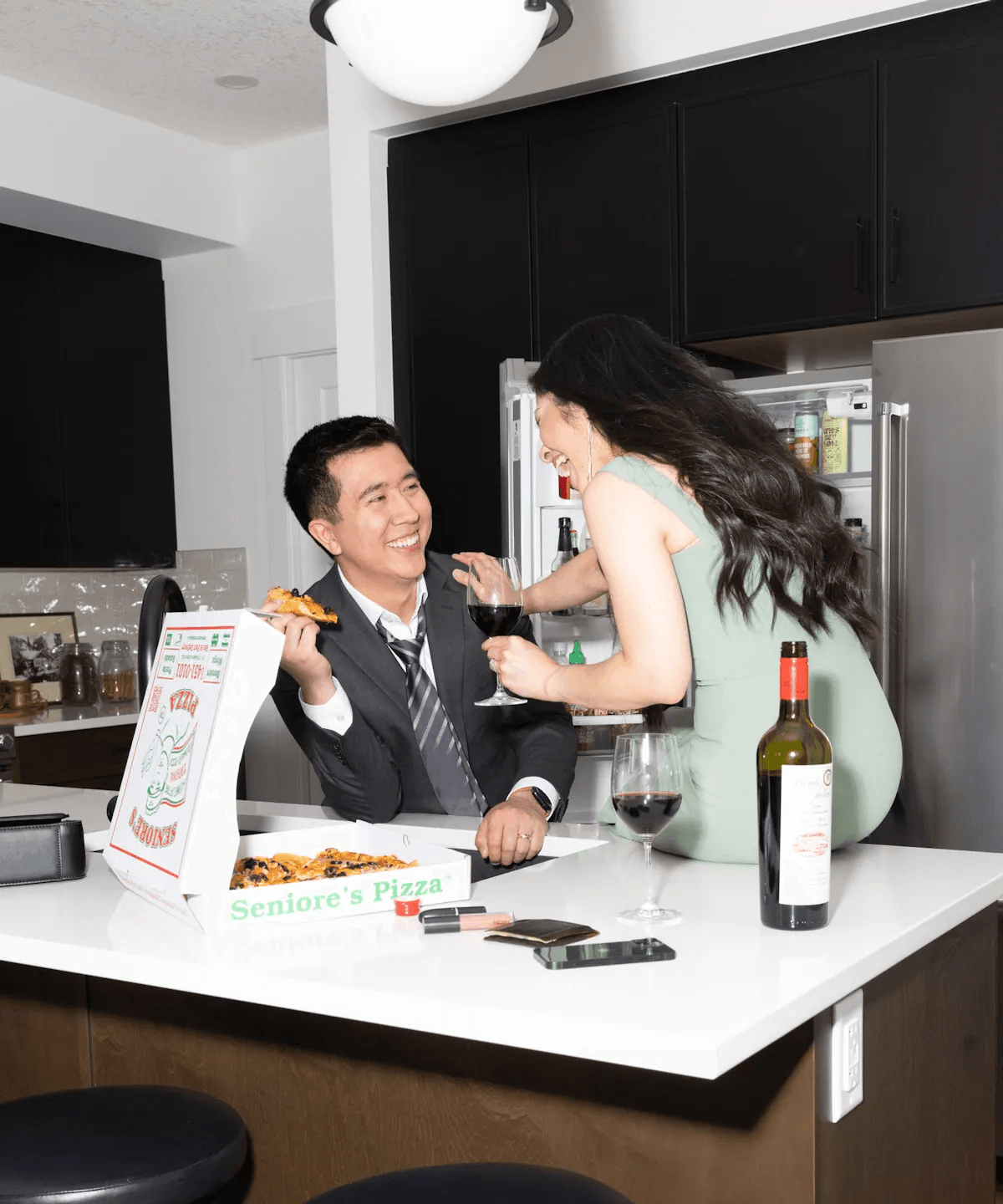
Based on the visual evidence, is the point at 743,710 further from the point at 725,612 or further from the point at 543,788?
the point at 543,788

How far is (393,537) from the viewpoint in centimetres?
238

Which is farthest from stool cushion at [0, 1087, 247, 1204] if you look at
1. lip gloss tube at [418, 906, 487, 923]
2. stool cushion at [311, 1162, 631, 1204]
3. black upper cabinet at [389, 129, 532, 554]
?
black upper cabinet at [389, 129, 532, 554]

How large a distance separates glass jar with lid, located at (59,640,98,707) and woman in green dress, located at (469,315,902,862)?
127 inches

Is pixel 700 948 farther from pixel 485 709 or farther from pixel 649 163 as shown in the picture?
pixel 649 163

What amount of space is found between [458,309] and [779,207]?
96 cm

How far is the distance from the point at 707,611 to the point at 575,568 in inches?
32.0

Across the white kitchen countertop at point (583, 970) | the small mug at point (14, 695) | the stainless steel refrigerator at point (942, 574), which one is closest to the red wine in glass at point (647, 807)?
the white kitchen countertop at point (583, 970)

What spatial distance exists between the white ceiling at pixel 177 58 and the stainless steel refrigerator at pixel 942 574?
77.6 inches

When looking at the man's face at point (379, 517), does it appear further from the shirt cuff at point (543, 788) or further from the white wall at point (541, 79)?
the white wall at point (541, 79)

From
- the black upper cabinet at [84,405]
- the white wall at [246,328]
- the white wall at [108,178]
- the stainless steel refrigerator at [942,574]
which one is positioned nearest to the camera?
the stainless steel refrigerator at [942,574]

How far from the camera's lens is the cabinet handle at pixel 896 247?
120 inches

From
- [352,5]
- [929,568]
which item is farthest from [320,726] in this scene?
[929,568]

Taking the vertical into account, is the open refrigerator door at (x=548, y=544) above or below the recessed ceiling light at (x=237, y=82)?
below

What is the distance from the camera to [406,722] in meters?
2.30
